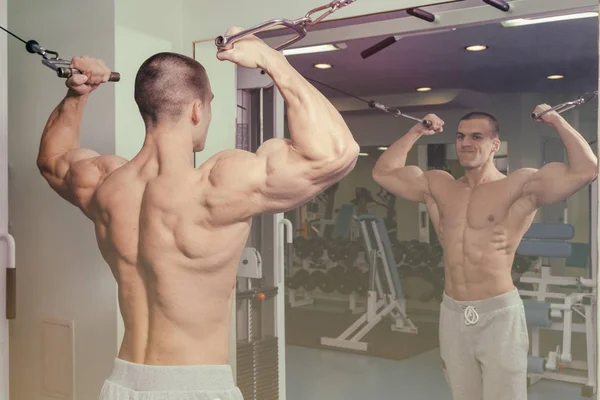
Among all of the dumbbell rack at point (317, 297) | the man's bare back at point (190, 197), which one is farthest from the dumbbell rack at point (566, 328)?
the man's bare back at point (190, 197)

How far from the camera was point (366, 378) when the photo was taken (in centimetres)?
255

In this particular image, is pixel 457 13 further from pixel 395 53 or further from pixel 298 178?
pixel 298 178

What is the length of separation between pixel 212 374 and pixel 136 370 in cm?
25

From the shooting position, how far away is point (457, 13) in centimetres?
235

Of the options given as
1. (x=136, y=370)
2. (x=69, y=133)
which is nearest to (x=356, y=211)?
(x=136, y=370)

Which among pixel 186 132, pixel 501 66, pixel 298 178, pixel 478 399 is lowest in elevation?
pixel 478 399

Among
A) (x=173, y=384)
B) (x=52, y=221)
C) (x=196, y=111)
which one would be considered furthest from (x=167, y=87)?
(x=52, y=221)

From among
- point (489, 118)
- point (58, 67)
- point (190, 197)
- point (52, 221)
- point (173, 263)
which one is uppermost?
point (58, 67)

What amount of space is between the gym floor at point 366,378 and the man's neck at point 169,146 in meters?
0.97

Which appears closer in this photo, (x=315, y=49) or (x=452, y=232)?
(x=452, y=232)

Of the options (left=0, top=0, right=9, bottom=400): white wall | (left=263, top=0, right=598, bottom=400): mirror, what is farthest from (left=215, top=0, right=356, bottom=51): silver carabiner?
(left=0, top=0, right=9, bottom=400): white wall

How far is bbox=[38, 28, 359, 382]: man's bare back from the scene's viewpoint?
2.00 metres

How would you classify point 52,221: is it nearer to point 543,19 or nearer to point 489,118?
point 489,118

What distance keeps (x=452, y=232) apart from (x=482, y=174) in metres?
0.23
